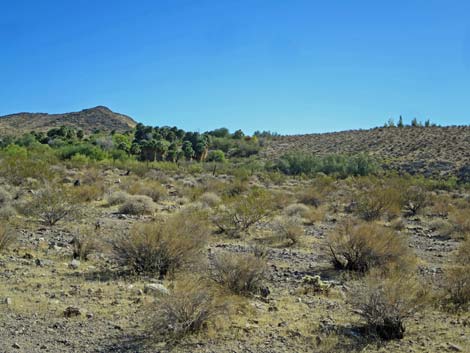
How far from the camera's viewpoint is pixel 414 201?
26875mm

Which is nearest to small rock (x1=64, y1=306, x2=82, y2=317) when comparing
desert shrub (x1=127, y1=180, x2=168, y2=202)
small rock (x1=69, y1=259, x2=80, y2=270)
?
small rock (x1=69, y1=259, x2=80, y2=270)

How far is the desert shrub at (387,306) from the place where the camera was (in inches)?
265

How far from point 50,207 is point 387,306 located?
12549mm

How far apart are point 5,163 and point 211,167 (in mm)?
29066

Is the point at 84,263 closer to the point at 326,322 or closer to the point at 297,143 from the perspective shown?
the point at 326,322

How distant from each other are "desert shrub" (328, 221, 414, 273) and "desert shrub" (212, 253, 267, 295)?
118 inches

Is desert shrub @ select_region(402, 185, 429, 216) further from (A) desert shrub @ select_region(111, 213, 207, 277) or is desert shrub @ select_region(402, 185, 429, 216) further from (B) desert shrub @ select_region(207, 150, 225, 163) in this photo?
(B) desert shrub @ select_region(207, 150, 225, 163)

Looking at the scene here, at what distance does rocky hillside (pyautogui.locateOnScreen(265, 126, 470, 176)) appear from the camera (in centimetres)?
5423

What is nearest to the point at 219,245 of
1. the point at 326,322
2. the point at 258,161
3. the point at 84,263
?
the point at 84,263

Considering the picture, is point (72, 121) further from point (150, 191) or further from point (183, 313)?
point (183, 313)

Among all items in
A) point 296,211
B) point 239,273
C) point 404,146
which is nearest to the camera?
point 239,273

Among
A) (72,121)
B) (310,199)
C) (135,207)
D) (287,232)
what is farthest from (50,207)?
(72,121)

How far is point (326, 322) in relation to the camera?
24.0ft

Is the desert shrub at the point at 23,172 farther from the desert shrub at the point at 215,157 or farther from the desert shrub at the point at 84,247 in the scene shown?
the desert shrub at the point at 215,157
